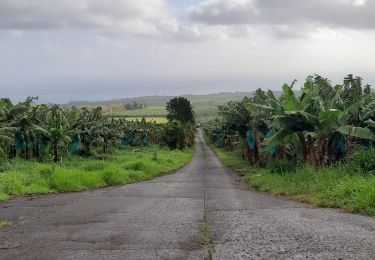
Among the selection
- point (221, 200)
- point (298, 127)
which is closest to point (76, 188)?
point (221, 200)

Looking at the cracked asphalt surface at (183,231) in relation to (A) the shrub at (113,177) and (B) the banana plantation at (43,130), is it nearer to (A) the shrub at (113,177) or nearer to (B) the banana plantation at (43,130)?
(A) the shrub at (113,177)

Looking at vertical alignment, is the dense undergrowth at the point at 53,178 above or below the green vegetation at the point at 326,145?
below

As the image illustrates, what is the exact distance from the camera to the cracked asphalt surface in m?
6.32

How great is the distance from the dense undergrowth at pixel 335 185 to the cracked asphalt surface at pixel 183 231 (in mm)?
527

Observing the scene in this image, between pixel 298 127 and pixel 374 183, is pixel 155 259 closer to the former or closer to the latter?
pixel 374 183

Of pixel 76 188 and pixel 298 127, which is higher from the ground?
pixel 298 127

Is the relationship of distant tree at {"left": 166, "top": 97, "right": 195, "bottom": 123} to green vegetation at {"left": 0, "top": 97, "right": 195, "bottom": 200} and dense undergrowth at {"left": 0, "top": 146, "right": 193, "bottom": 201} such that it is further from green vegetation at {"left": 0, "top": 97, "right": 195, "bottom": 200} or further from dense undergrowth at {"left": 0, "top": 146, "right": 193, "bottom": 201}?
dense undergrowth at {"left": 0, "top": 146, "right": 193, "bottom": 201}

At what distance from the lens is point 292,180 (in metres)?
14.6

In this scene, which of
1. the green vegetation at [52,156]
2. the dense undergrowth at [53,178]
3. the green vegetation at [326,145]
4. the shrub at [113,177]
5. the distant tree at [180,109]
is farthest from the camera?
the distant tree at [180,109]

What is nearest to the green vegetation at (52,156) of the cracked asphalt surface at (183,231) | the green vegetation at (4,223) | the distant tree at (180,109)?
the green vegetation at (4,223)

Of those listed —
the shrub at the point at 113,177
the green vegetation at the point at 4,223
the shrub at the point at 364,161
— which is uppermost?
the shrub at the point at 364,161

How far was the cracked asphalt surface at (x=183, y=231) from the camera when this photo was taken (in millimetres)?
6316

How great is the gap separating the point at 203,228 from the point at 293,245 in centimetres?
191

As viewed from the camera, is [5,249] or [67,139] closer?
[5,249]
